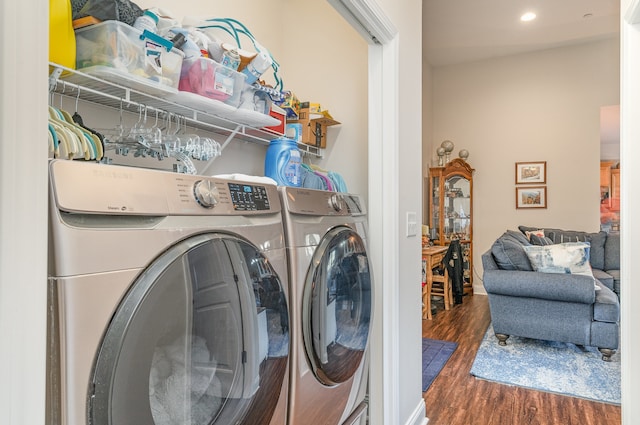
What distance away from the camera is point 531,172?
18.5 feet

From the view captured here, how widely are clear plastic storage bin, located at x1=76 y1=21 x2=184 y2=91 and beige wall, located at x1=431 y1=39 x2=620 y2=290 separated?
556cm

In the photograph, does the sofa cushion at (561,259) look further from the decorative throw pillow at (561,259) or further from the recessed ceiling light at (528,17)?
the recessed ceiling light at (528,17)

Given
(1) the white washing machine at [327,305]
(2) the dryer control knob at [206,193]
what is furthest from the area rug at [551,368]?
(2) the dryer control knob at [206,193]

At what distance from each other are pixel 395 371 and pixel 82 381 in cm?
158

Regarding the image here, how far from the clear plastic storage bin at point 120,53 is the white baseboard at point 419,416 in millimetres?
2047

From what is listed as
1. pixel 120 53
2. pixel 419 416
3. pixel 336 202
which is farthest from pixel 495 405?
pixel 120 53

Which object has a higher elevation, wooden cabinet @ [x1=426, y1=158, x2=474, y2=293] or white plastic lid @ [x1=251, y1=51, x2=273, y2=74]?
white plastic lid @ [x1=251, y1=51, x2=273, y2=74]

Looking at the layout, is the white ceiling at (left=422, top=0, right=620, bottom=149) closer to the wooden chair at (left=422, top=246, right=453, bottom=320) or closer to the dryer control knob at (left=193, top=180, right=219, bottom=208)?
the wooden chair at (left=422, top=246, right=453, bottom=320)

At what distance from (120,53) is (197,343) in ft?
2.82

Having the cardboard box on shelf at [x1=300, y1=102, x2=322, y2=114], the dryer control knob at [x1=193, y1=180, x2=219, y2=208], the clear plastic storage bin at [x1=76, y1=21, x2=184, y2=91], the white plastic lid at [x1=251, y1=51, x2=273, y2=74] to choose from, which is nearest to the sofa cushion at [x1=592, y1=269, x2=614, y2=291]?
the cardboard box on shelf at [x1=300, y1=102, x2=322, y2=114]

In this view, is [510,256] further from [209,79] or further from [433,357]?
[209,79]

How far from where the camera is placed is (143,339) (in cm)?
72

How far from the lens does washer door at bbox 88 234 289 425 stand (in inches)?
26.9

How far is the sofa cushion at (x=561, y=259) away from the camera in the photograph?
133 inches
